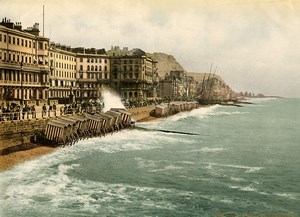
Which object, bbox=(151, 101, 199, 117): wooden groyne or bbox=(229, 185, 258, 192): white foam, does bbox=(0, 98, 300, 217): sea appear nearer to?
bbox=(229, 185, 258, 192): white foam

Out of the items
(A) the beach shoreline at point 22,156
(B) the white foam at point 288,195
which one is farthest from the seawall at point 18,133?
(B) the white foam at point 288,195

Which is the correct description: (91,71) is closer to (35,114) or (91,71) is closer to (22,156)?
(35,114)

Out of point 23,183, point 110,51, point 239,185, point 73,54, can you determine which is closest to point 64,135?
point 23,183

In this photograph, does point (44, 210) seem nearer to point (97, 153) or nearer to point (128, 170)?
point (128, 170)

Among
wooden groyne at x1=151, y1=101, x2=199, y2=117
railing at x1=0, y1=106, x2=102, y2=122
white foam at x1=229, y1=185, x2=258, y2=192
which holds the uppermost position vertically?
railing at x1=0, y1=106, x2=102, y2=122

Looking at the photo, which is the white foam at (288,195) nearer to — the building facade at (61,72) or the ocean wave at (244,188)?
the ocean wave at (244,188)

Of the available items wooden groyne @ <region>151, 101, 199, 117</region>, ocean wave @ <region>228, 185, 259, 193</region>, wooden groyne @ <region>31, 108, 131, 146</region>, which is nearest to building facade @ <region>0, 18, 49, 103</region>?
wooden groyne @ <region>31, 108, 131, 146</region>
